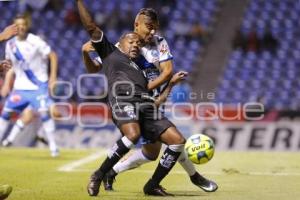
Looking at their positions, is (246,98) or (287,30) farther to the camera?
(287,30)

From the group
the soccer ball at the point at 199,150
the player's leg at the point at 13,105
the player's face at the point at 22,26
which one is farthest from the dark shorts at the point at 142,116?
the player's leg at the point at 13,105

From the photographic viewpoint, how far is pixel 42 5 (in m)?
26.1

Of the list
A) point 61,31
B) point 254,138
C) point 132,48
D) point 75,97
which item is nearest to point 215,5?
point 61,31

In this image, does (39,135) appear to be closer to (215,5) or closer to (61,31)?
(61,31)

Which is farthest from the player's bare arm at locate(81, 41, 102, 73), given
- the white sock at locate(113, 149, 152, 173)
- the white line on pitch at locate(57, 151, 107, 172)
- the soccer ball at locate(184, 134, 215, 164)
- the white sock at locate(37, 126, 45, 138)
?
the white sock at locate(37, 126, 45, 138)

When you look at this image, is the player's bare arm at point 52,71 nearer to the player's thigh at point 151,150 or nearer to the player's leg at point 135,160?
the player's leg at point 135,160

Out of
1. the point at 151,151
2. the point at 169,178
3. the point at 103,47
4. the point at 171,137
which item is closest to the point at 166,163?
the point at 171,137

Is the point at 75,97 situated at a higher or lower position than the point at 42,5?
lower

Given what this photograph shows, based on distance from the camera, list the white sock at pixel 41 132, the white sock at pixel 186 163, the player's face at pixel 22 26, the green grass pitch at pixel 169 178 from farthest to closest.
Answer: the white sock at pixel 41 132 → the player's face at pixel 22 26 → the white sock at pixel 186 163 → the green grass pitch at pixel 169 178

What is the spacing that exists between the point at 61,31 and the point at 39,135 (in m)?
8.51

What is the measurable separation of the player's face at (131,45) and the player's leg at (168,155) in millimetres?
991

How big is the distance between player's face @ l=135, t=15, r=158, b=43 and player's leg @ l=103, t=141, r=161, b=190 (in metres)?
1.35

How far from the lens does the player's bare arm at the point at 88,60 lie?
9.03 m

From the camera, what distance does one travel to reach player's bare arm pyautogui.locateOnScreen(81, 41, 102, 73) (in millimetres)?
9031
